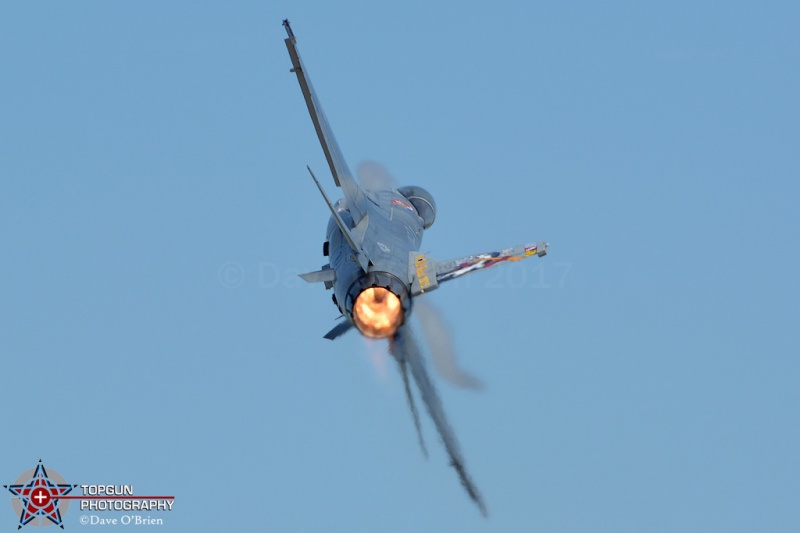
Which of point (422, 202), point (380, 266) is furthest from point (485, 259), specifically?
point (422, 202)

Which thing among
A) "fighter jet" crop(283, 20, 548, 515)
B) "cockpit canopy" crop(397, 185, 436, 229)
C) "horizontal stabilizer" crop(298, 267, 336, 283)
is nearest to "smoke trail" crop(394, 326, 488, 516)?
"fighter jet" crop(283, 20, 548, 515)

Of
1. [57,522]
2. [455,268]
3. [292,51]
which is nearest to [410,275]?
[455,268]

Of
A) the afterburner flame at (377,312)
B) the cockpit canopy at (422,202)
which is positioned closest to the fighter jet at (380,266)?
the afterburner flame at (377,312)

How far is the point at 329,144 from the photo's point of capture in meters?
122

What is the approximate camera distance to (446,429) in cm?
12681

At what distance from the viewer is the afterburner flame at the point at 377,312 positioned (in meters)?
119

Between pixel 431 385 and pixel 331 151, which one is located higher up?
pixel 331 151

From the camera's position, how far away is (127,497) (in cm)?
12156

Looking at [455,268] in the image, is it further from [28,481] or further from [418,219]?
[28,481]

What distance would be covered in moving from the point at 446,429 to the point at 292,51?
19.2m

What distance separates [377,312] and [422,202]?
17735mm

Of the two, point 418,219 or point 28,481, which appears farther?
point 418,219

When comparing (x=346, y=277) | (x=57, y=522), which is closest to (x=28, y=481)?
(x=57, y=522)

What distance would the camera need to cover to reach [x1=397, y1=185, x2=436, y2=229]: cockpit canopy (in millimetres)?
135750
